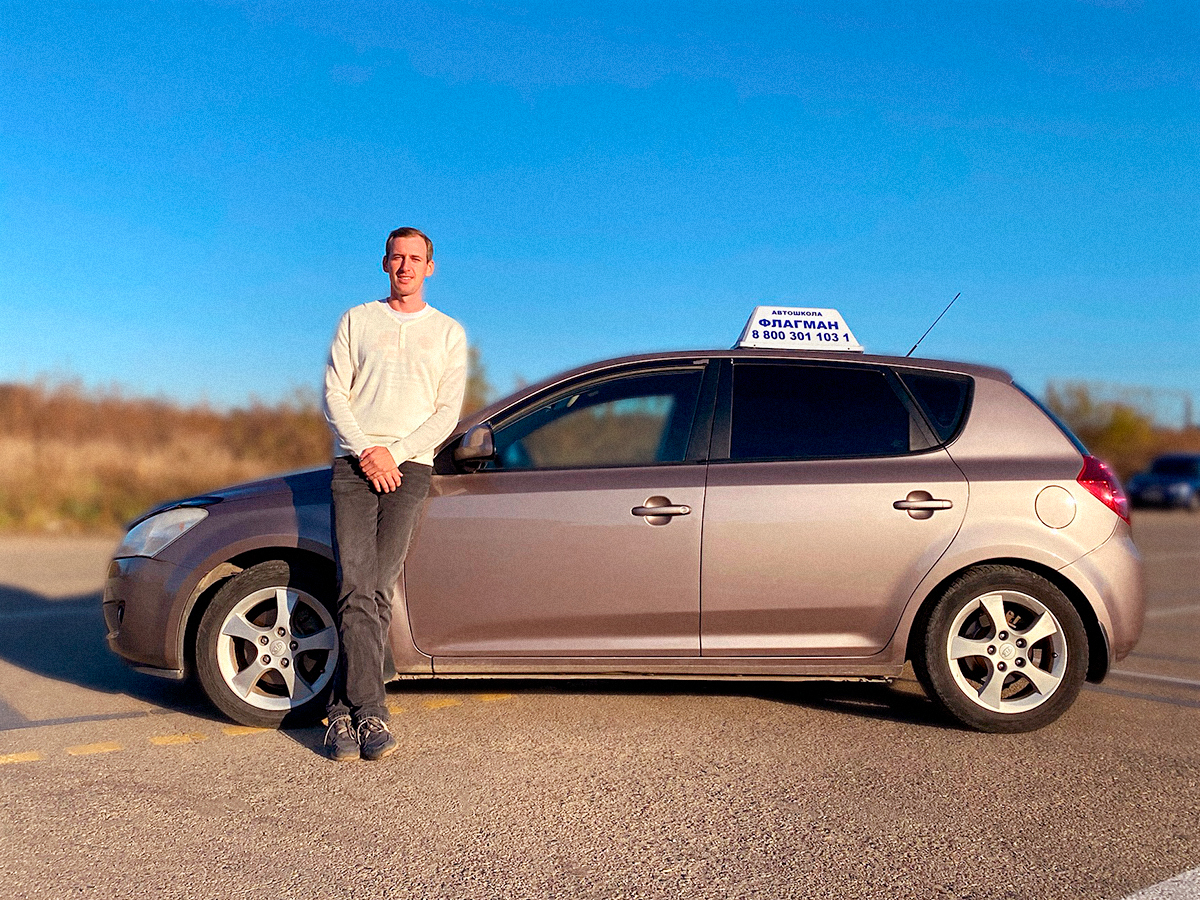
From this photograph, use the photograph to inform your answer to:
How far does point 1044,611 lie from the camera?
4.54 m

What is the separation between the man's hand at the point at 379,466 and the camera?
14.1 feet

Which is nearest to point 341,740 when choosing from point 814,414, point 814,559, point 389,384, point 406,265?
point 389,384

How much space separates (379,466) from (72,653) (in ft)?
10.9

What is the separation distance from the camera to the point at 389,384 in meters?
4.45

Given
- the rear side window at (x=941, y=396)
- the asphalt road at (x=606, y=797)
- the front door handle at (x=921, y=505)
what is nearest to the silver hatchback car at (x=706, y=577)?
the front door handle at (x=921, y=505)

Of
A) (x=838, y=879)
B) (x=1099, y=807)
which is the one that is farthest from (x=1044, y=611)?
(x=838, y=879)

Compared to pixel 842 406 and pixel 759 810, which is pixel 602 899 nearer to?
pixel 759 810

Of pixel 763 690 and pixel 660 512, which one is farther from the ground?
pixel 660 512

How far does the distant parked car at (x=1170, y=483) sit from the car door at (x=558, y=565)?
25792 mm

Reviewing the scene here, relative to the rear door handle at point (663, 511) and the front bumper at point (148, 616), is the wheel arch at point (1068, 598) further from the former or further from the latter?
the front bumper at point (148, 616)

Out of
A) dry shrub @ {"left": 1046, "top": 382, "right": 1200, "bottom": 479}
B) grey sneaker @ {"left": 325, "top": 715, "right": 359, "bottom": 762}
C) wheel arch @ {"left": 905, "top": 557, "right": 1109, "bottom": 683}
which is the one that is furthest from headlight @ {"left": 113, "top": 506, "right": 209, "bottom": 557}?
dry shrub @ {"left": 1046, "top": 382, "right": 1200, "bottom": 479}

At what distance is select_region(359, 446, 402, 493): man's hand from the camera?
4312 millimetres

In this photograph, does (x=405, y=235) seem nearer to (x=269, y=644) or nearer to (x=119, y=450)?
(x=269, y=644)

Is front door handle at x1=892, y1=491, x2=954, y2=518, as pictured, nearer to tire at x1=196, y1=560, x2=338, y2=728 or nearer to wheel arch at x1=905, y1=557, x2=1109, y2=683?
wheel arch at x1=905, y1=557, x2=1109, y2=683
